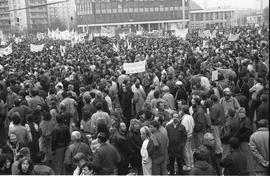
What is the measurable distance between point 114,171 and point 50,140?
2.68 m

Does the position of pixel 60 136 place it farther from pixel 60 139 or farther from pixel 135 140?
pixel 135 140

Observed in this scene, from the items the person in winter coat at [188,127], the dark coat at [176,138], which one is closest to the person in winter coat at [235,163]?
the dark coat at [176,138]

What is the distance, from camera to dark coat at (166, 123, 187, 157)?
Result: 926 centimetres

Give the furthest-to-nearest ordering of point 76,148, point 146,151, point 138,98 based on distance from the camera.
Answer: point 138,98
point 146,151
point 76,148

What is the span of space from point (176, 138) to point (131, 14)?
110m

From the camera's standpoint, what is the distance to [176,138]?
9312 mm

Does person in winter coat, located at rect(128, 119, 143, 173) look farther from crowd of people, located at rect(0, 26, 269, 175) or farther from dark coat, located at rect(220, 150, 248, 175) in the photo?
dark coat, located at rect(220, 150, 248, 175)

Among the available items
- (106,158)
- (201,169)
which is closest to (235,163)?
(201,169)

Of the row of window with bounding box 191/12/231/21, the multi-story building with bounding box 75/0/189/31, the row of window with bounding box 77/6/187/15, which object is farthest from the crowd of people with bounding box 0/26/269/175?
the row of window with bounding box 191/12/231/21

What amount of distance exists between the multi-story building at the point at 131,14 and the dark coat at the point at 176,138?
107 metres

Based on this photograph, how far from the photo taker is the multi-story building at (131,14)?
116625mm

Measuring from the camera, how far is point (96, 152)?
25.1 feet

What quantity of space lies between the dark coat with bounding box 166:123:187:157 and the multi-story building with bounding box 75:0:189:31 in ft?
351

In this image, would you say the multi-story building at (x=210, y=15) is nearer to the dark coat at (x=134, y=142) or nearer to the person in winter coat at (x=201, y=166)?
the dark coat at (x=134, y=142)
